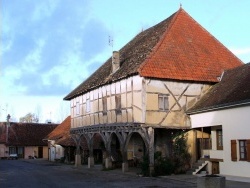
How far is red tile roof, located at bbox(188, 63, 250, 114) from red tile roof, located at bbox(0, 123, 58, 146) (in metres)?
38.4

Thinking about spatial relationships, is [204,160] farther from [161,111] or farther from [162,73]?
[162,73]

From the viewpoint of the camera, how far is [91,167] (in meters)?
31.7

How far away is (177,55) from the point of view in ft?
84.7

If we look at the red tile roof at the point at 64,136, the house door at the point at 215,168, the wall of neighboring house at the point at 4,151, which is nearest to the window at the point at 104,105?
the house door at the point at 215,168

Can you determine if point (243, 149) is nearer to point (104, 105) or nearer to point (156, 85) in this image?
point (156, 85)

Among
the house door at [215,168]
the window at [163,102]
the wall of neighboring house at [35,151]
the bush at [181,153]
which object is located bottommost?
the wall of neighboring house at [35,151]

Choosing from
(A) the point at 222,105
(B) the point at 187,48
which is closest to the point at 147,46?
(B) the point at 187,48

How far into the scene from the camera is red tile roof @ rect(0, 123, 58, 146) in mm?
57594

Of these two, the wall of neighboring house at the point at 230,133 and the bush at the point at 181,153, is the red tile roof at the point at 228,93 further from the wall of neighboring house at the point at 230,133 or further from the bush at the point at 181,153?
the bush at the point at 181,153

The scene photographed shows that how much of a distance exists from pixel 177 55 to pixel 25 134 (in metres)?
39.1

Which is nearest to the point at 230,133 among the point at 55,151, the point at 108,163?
the point at 108,163

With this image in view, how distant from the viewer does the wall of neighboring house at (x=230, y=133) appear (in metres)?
19.5

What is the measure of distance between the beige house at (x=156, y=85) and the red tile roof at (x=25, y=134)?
1152 inches

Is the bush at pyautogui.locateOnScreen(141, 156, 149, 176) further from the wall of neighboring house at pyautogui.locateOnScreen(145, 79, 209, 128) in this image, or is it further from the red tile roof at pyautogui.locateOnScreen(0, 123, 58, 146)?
the red tile roof at pyautogui.locateOnScreen(0, 123, 58, 146)
